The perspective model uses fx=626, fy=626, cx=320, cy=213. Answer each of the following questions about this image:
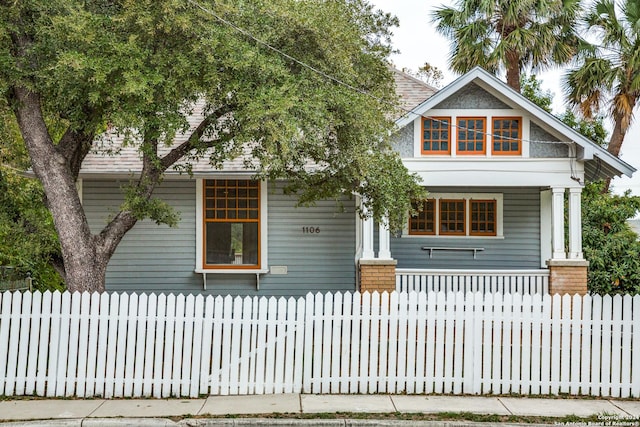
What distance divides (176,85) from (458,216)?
8.49 meters

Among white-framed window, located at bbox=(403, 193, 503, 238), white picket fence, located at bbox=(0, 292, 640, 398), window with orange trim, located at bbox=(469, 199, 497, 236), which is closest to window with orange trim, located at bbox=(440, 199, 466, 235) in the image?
white-framed window, located at bbox=(403, 193, 503, 238)

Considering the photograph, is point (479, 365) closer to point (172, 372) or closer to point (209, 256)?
point (172, 372)

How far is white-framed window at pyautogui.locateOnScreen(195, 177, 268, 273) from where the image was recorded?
45.3ft

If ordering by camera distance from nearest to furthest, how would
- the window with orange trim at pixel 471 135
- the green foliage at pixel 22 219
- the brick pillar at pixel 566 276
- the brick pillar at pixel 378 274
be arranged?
the green foliage at pixel 22 219, the brick pillar at pixel 378 274, the brick pillar at pixel 566 276, the window with orange trim at pixel 471 135

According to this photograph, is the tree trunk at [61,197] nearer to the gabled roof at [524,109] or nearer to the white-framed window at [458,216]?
the gabled roof at [524,109]

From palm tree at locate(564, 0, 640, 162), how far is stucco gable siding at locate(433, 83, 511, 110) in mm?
8661

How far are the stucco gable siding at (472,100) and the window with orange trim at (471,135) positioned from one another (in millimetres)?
268

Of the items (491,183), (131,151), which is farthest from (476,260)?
(131,151)

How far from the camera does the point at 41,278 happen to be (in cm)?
1530

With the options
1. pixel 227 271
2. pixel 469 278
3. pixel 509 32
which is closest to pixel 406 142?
pixel 469 278

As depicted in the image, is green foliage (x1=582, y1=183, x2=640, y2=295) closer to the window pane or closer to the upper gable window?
the upper gable window

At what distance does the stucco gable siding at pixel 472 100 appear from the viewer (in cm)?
1288

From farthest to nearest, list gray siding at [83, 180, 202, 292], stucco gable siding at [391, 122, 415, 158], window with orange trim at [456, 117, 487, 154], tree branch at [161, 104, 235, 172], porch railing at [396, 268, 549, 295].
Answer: gray siding at [83, 180, 202, 292] < window with orange trim at [456, 117, 487, 154] < stucco gable siding at [391, 122, 415, 158] < porch railing at [396, 268, 549, 295] < tree branch at [161, 104, 235, 172]

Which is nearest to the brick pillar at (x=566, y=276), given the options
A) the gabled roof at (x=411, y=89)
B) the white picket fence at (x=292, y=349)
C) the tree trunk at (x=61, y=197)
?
the white picket fence at (x=292, y=349)
